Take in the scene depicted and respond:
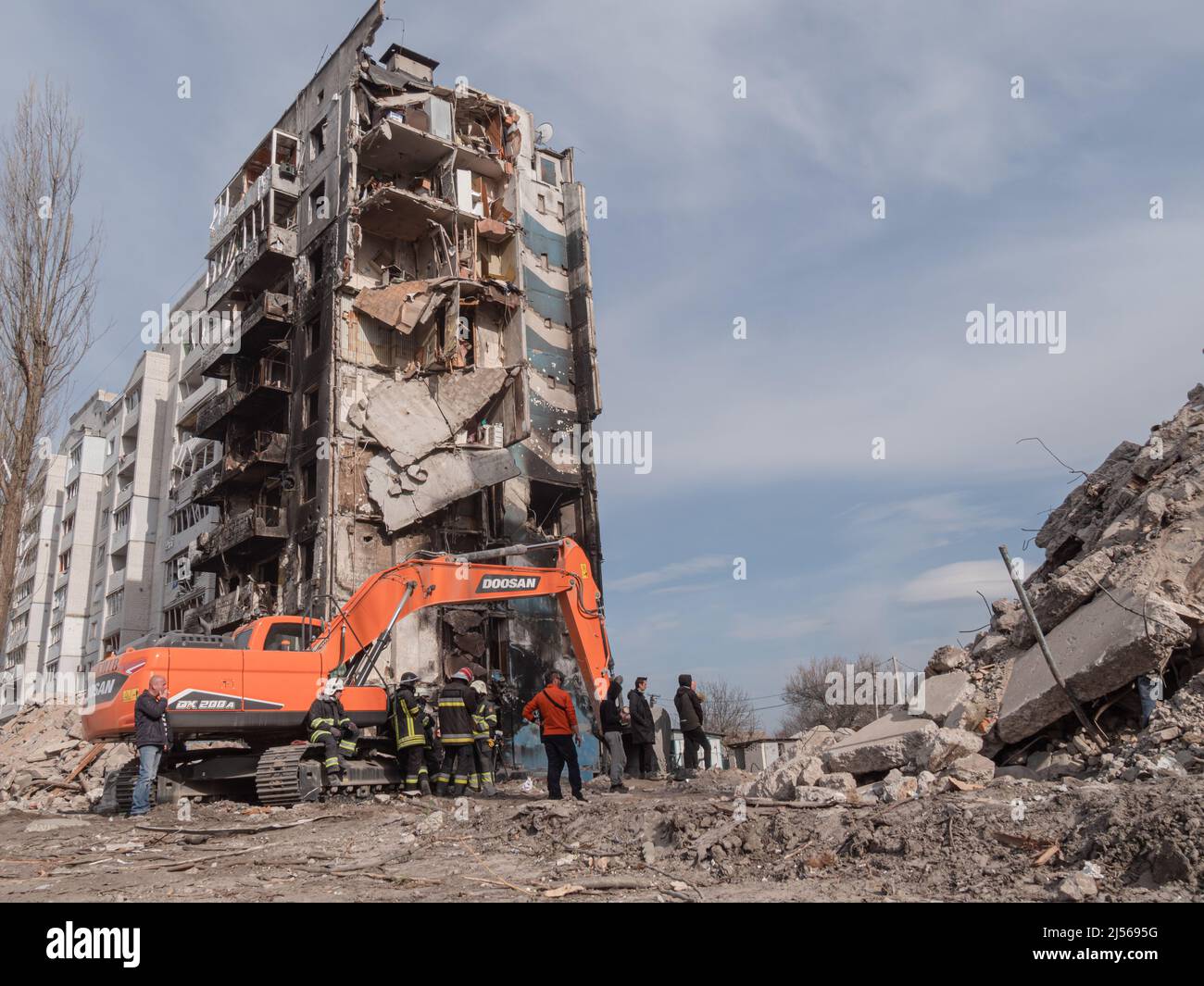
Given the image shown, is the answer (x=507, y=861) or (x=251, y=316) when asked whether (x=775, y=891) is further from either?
(x=251, y=316)

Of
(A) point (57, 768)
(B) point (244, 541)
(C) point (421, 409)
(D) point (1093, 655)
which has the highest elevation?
(C) point (421, 409)

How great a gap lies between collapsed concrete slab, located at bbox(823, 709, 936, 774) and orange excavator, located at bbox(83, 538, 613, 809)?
5.24 meters

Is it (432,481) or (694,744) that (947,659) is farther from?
(432,481)

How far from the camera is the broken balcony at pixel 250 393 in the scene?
110 feet

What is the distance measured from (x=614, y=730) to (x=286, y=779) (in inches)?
186

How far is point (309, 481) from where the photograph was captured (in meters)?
31.1

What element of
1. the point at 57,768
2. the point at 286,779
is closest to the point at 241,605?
the point at 57,768

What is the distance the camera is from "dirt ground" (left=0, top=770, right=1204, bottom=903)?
18.1ft

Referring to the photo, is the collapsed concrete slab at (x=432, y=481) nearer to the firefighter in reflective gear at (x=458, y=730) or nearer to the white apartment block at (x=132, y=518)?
the firefighter in reflective gear at (x=458, y=730)

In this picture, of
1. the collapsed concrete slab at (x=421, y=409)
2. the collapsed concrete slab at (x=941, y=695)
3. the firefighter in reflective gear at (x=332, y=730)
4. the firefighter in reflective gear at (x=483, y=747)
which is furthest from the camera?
the collapsed concrete slab at (x=421, y=409)

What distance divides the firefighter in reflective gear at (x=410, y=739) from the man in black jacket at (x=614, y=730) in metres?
2.69

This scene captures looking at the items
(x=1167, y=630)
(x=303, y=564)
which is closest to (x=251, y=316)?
(x=303, y=564)

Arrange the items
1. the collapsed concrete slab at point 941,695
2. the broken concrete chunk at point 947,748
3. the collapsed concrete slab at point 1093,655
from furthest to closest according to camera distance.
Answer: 1. the collapsed concrete slab at point 941,695
2. the broken concrete chunk at point 947,748
3. the collapsed concrete slab at point 1093,655

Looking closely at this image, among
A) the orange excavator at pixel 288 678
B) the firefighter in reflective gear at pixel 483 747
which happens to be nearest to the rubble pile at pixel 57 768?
the orange excavator at pixel 288 678
